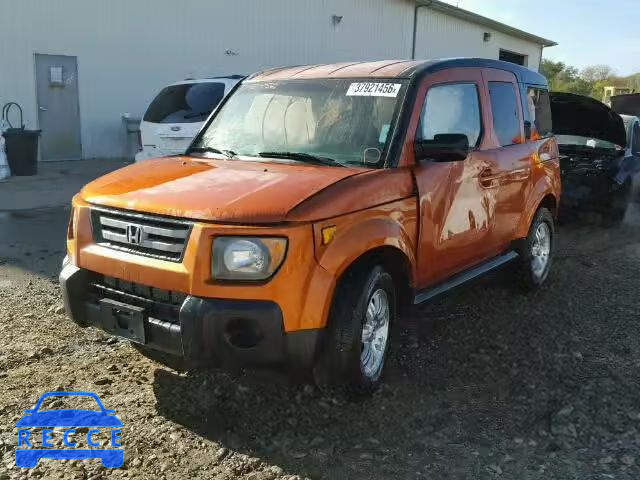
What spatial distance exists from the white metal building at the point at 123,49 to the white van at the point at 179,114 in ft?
14.5

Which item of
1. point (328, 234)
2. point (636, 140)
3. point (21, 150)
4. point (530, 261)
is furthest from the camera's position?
point (21, 150)

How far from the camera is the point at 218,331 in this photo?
300 centimetres

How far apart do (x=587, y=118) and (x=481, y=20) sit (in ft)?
63.7

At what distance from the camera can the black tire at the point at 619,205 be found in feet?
27.0

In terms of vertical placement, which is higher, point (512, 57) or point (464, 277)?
point (512, 57)

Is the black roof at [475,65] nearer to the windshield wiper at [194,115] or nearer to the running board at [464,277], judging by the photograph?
the running board at [464,277]

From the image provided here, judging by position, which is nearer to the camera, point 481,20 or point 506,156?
point 506,156

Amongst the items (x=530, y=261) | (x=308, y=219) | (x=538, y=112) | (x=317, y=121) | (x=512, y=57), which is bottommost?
(x=530, y=261)

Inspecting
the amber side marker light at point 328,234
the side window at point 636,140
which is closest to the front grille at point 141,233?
the amber side marker light at point 328,234

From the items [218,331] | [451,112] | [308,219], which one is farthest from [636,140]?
[218,331]

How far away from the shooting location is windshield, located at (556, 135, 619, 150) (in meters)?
8.67

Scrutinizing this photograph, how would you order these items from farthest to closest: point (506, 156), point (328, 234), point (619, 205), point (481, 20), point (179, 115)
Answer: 1. point (481, 20)
2. point (179, 115)
3. point (619, 205)
4. point (506, 156)
5. point (328, 234)

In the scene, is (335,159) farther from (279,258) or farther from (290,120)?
(279,258)

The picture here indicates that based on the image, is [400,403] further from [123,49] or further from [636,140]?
[123,49]
